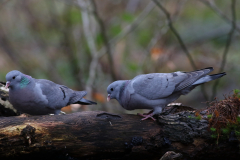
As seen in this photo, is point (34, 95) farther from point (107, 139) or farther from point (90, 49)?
point (90, 49)

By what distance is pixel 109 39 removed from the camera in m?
10.4

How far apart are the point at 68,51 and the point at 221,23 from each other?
22.2 ft

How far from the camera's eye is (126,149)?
3867 millimetres

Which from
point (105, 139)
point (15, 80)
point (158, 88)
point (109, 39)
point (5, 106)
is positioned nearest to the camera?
point (105, 139)

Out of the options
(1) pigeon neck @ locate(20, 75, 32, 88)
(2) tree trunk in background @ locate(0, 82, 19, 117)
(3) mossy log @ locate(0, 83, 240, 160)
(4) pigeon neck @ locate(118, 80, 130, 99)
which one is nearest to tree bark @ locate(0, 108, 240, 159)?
(3) mossy log @ locate(0, 83, 240, 160)

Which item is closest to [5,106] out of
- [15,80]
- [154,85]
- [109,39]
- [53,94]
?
[15,80]

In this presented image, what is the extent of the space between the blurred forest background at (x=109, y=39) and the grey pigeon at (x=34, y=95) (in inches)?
193

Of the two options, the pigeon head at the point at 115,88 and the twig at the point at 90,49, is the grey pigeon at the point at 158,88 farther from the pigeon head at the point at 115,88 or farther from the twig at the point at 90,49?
the twig at the point at 90,49

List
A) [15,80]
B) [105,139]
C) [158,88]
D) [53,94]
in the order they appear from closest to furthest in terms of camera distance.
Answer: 1. [105,139]
2. [15,80]
3. [158,88]
4. [53,94]

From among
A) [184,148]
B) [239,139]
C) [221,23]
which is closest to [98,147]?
[184,148]

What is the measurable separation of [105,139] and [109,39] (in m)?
7.02

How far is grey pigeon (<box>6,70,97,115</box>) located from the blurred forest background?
4.90 meters

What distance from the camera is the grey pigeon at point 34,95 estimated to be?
454cm

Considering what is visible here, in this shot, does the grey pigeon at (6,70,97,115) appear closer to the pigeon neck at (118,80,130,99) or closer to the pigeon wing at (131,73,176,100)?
the pigeon neck at (118,80,130,99)
